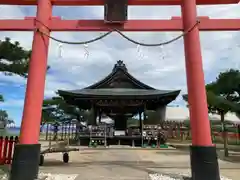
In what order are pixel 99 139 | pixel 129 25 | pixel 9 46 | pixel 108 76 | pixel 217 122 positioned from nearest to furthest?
1. pixel 129 25
2. pixel 9 46
3. pixel 99 139
4. pixel 108 76
5. pixel 217 122

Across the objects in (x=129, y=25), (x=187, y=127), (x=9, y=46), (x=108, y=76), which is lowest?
(x=187, y=127)

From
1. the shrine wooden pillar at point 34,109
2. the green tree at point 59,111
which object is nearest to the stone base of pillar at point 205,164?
the shrine wooden pillar at point 34,109

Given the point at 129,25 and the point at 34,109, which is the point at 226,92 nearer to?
the point at 129,25

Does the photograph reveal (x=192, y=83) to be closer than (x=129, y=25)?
Yes

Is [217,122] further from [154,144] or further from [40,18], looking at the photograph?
[40,18]

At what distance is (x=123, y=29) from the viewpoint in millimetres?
5711

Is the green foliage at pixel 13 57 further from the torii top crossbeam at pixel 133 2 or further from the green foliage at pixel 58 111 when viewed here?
the green foliage at pixel 58 111

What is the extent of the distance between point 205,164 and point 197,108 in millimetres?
1221

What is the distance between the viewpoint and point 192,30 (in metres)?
5.42

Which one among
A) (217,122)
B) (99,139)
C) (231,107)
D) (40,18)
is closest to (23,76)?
(40,18)

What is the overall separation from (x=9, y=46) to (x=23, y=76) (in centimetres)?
146

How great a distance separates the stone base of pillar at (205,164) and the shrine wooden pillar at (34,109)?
137 inches

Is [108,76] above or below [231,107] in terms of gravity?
above

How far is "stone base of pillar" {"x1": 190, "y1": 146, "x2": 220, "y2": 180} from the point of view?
471cm
